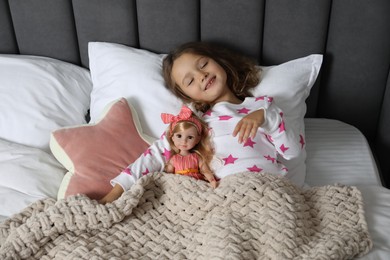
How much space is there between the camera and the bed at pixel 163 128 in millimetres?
1096

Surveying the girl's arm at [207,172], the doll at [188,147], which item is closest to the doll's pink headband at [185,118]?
the doll at [188,147]

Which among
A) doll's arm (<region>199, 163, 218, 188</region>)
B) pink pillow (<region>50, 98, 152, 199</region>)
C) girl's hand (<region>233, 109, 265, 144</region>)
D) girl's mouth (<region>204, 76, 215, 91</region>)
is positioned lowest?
doll's arm (<region>199, 163, 218, 188</region>)

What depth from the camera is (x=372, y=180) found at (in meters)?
1.39

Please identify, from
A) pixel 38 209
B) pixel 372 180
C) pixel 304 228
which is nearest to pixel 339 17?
pixel 372 180

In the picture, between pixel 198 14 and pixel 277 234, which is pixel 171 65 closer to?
pixel 198 14

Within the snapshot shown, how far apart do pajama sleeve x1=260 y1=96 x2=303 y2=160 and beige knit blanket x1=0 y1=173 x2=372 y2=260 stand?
0.14 m

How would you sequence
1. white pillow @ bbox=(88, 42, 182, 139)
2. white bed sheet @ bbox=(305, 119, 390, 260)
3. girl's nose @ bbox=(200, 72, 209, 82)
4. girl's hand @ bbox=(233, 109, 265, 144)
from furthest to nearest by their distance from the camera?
1. white pillow @ bbox=(88, 42, 182, 139)
2. girl's nose @ bbox=(200, 72, 209, 82)
3. girl's hand @ bbox=(233, 109, 265, 144)
4. white bed sheet @ bbox=(305, 119, 390, 260)

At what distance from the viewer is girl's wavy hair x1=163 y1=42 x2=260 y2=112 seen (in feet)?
4.75

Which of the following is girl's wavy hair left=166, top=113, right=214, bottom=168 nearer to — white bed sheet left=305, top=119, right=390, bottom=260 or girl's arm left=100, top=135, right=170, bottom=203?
girl's arm left=100, top=135, right=170, bottom=203

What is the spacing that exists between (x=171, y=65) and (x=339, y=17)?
61 centimetres

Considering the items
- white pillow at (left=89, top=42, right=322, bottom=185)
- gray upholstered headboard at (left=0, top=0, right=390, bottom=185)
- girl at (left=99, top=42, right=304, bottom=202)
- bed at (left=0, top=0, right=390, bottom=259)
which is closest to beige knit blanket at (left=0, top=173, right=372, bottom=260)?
bed at (left=0, top=0, right=390, bottom=259)

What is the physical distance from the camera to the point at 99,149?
4.35 ft

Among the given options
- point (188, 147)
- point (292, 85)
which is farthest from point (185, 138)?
point (292, 85)

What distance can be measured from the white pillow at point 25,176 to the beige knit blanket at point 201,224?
71mm
